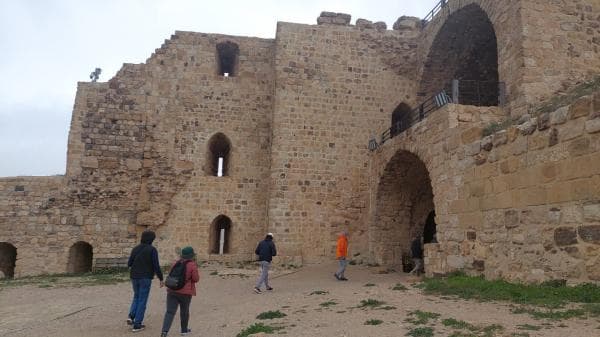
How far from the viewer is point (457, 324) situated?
15.9 feet

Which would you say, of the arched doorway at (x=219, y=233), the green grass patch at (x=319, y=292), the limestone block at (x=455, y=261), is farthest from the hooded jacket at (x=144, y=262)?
the arched doorway at (x=219, y=233)

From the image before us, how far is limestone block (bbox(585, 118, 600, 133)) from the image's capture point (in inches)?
222

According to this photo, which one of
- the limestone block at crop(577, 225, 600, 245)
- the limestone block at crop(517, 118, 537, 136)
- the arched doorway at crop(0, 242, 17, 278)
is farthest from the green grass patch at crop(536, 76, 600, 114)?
the arched doorway at crop(0, 242, 17, 278)

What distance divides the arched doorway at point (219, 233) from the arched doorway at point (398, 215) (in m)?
4.81

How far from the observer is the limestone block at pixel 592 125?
18.5 ft

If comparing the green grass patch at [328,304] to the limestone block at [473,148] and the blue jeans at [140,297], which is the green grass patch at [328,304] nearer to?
the blue jeans at [140,297]

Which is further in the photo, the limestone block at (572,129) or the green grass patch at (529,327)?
the limestone block at (572,129)

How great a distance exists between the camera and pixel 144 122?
14922mm

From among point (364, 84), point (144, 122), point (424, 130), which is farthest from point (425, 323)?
point (144, 122)

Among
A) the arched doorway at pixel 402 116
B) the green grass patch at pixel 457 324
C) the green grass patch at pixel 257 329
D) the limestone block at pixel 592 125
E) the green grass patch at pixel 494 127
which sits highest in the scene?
the arched doorway at pixel 402 116

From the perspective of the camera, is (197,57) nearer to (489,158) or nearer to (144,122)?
→ (144,122)

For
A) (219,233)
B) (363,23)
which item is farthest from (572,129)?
(219,233)

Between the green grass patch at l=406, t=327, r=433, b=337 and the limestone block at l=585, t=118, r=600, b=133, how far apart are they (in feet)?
10.8

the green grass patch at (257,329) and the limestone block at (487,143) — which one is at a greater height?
the limestone block at (487,143)
